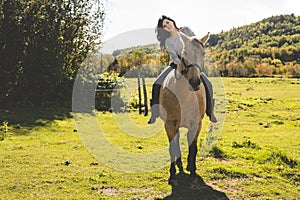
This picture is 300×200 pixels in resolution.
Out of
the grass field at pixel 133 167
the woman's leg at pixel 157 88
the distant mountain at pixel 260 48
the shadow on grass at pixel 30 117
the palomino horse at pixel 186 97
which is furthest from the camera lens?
the distant mountain at pixel 260 48

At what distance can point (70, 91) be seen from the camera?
22016 millimetres

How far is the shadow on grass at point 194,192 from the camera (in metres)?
6.13

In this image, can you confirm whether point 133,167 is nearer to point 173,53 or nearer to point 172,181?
point 172,181

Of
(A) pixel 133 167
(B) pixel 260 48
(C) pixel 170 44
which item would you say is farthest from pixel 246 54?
(C) pixel 170 44

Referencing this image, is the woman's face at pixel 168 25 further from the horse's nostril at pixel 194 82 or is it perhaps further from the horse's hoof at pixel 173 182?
the horse's hoof at pixel 173 182

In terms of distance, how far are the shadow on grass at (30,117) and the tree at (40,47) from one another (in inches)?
53.4

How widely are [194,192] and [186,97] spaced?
184 cm

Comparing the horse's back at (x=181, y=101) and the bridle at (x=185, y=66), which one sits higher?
the bridle at (x=185, y=66)

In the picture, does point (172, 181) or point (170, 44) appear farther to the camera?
point (172, 181)

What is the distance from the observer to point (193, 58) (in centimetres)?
566

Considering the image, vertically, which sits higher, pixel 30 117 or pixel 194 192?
pixel 30 117

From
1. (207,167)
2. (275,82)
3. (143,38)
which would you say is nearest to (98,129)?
(143,38)

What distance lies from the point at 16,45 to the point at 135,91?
859 centimetres

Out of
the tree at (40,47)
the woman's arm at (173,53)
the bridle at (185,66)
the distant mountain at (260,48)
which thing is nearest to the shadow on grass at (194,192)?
the bridle at (185,66)
